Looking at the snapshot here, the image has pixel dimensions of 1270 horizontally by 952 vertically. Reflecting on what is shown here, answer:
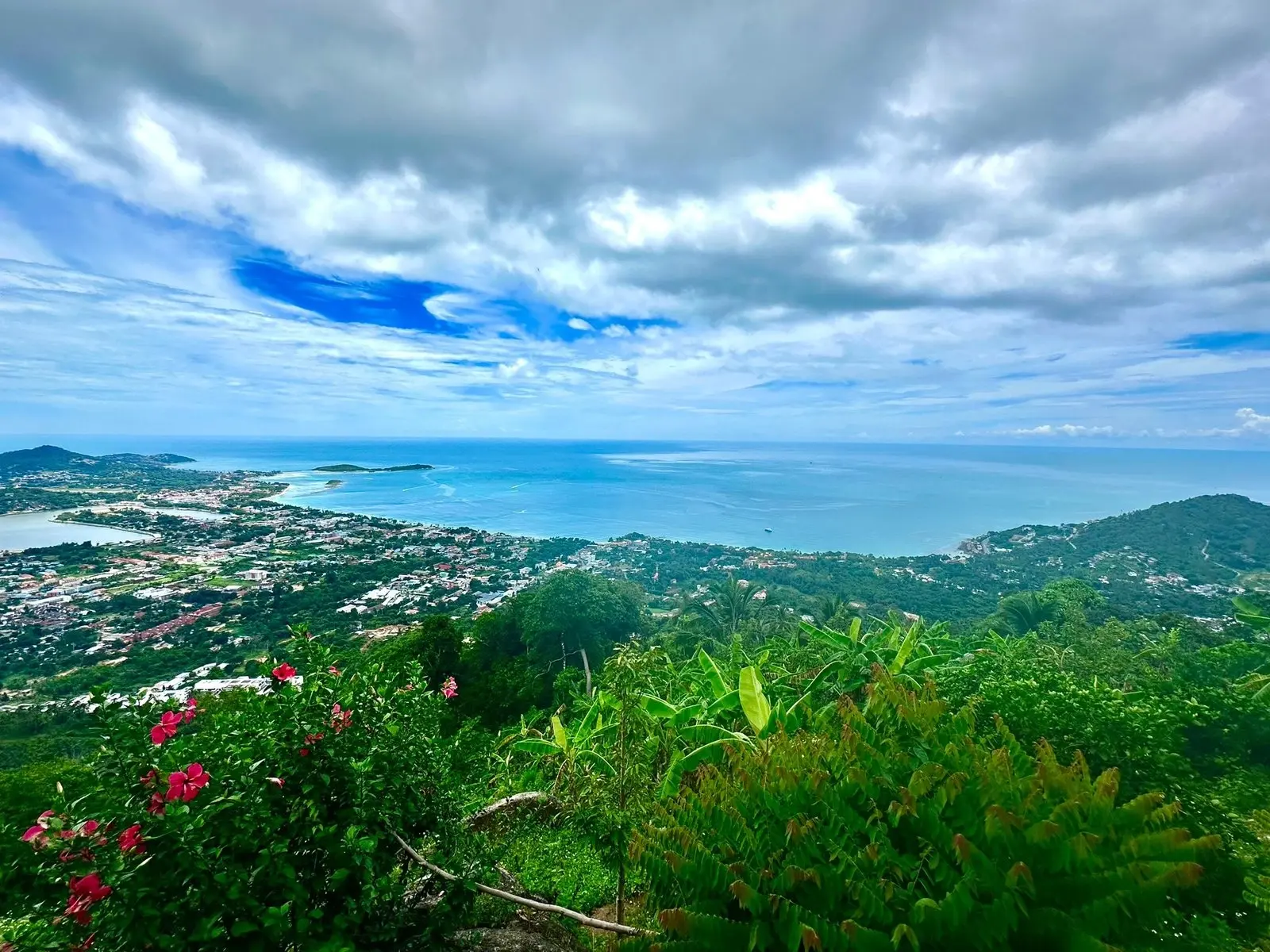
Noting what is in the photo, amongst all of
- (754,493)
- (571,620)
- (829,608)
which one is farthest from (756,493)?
(571,620)

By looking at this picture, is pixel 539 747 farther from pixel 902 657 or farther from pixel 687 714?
pixel 902 657

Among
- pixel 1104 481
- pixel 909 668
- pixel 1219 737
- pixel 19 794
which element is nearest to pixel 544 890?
pixel 909 668

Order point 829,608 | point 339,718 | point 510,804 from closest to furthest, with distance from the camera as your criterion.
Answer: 1. point 339,718
2. point 510,804
3. point 829,608

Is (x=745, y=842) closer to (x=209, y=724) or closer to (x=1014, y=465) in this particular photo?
(x=209, y=724)

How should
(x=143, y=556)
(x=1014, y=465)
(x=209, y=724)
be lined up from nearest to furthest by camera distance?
1. (x=209, y=724)
2. (x=143, y=556)
3. (x=1014, y=465)

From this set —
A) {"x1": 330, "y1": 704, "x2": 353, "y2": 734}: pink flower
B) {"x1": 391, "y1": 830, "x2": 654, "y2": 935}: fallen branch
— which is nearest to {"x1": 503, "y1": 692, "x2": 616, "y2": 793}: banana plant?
{"x1": 391, "y1": 830, "x2": 654, "y2": 935}: fallen branch

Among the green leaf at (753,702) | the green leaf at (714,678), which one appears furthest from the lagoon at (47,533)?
the green leaf at (753,702)
